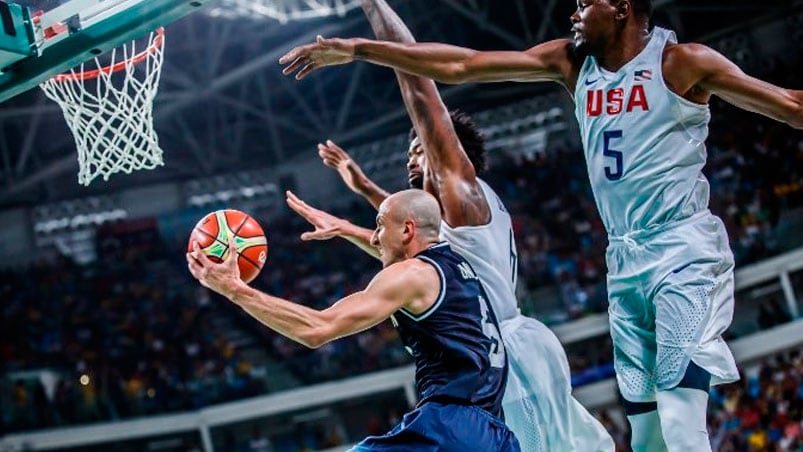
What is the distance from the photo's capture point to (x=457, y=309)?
12.5 ft

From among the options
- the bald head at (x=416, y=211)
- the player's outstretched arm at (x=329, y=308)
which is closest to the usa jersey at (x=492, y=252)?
the bald head at (x=416, y=211)

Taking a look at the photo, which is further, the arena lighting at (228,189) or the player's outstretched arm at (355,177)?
the arena lighting at (228,189)

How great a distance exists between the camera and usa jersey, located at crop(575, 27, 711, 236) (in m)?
3.90

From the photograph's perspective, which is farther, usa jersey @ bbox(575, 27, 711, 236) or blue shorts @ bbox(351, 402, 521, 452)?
usa jersey @ bbox(575, 27, 711, 236)

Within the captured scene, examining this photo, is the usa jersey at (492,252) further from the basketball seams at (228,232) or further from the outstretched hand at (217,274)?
Result: the outstretched hand at (217,274)

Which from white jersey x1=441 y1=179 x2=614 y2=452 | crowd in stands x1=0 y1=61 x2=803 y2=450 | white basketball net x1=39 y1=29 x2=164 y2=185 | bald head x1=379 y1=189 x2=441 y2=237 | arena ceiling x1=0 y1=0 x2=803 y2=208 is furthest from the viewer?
arena ceiling x1=0 y1=0 x2=803 y2=208

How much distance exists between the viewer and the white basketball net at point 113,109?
5.88m

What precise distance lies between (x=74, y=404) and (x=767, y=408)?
1075cm

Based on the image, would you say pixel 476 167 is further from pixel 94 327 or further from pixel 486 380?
pixel 94 327

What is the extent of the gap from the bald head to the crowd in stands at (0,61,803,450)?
10.8 m

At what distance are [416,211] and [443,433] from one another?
2.83 feet

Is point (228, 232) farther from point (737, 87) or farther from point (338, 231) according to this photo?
point (737, 87)

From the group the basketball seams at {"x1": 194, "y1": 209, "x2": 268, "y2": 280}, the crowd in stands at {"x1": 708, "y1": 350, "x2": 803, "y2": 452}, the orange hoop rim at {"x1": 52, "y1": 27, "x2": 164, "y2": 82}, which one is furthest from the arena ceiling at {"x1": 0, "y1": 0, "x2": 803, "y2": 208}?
the basketball seams at {"x1": 194, "y1": 209, "x2": 268, "y2": 280}

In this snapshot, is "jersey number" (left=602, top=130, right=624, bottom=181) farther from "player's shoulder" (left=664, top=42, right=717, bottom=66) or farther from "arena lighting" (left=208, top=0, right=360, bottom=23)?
"arena lighting" (left=208, top=0, right=360, bottom=23)
